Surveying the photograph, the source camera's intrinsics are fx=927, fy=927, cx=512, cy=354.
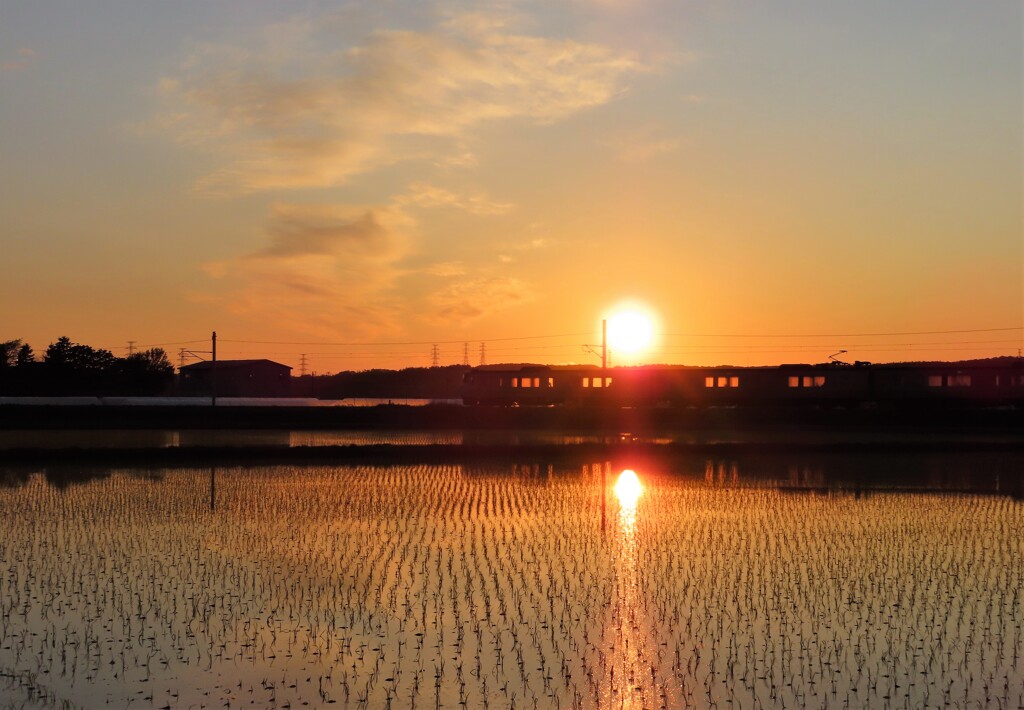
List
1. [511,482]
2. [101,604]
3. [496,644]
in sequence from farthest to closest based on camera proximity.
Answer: [511,482], [101,604], [496,644]

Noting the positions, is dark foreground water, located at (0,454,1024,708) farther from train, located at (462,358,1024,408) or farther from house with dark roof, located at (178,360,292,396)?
house with dark roof, located at (178,360,292,396)

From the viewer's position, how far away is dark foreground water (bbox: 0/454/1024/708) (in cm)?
870

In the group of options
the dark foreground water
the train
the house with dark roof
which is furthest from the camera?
the house with dark roof

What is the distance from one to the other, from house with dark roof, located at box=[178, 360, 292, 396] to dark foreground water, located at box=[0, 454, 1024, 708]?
6680 cm

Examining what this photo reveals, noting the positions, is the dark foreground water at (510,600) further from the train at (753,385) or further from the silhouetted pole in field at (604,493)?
the train at (753,385)

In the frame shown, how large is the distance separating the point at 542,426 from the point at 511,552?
36046 mm

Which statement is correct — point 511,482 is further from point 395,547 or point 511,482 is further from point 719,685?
point 719,685

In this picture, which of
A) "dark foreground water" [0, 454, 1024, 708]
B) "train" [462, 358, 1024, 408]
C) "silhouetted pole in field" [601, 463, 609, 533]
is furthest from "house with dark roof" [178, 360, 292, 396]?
"dark foreground water" [0, 454, 1024, 708]

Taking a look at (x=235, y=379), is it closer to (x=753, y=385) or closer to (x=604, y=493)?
(x=753, y=385)

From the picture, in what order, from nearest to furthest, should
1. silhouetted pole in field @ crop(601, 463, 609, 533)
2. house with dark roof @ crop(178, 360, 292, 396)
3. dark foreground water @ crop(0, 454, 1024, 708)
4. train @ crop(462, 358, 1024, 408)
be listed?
dark foreground water @ crop(0, 454, 1024, 708)
silhouetted pole in field @ crop(601, 463, 609, 533)
train @ crop(462, 358, 1024, 408)
house with dark roof @ crop(178, 360, 292, 396)

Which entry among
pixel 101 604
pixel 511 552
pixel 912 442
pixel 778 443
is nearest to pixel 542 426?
pixel 778 443

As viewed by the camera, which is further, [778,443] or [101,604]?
[778,443]

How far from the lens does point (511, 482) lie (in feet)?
86.4

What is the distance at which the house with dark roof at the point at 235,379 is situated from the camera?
8769 cm
